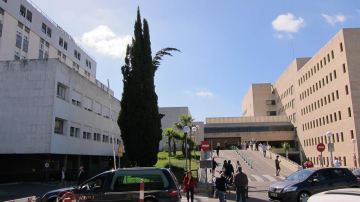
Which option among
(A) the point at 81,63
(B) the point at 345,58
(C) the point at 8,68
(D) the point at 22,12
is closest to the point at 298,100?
(B) the point at 345,58

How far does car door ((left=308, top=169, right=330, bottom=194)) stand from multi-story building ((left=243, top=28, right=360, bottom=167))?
24.7m

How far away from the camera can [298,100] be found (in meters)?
83.4

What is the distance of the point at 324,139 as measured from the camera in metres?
66.2

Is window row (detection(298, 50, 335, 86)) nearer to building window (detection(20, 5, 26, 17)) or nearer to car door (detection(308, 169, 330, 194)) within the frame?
building window (detection(20, 5, 26, 17))

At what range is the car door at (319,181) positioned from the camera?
50.3 ft

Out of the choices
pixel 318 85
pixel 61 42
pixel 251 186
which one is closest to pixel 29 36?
pixel 61 42

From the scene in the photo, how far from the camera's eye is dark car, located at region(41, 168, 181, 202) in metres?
12.8

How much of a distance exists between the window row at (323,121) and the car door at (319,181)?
46.5 meters

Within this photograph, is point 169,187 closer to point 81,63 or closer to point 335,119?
point 335,119

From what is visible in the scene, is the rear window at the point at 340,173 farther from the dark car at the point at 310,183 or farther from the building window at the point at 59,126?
the building window at the point at 59,126

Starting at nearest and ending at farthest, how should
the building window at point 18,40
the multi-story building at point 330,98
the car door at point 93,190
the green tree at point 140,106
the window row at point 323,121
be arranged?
the car door at point 93,190
the green tree at point 140,106
the building window at point 18,40
the multi-story building at point 330,98
the window row at point 323,121

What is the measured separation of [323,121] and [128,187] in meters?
60.5

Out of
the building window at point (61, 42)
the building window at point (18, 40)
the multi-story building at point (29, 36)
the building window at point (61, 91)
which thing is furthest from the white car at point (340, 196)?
the building window at point (61, 42)

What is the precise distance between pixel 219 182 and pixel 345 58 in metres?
46.1
